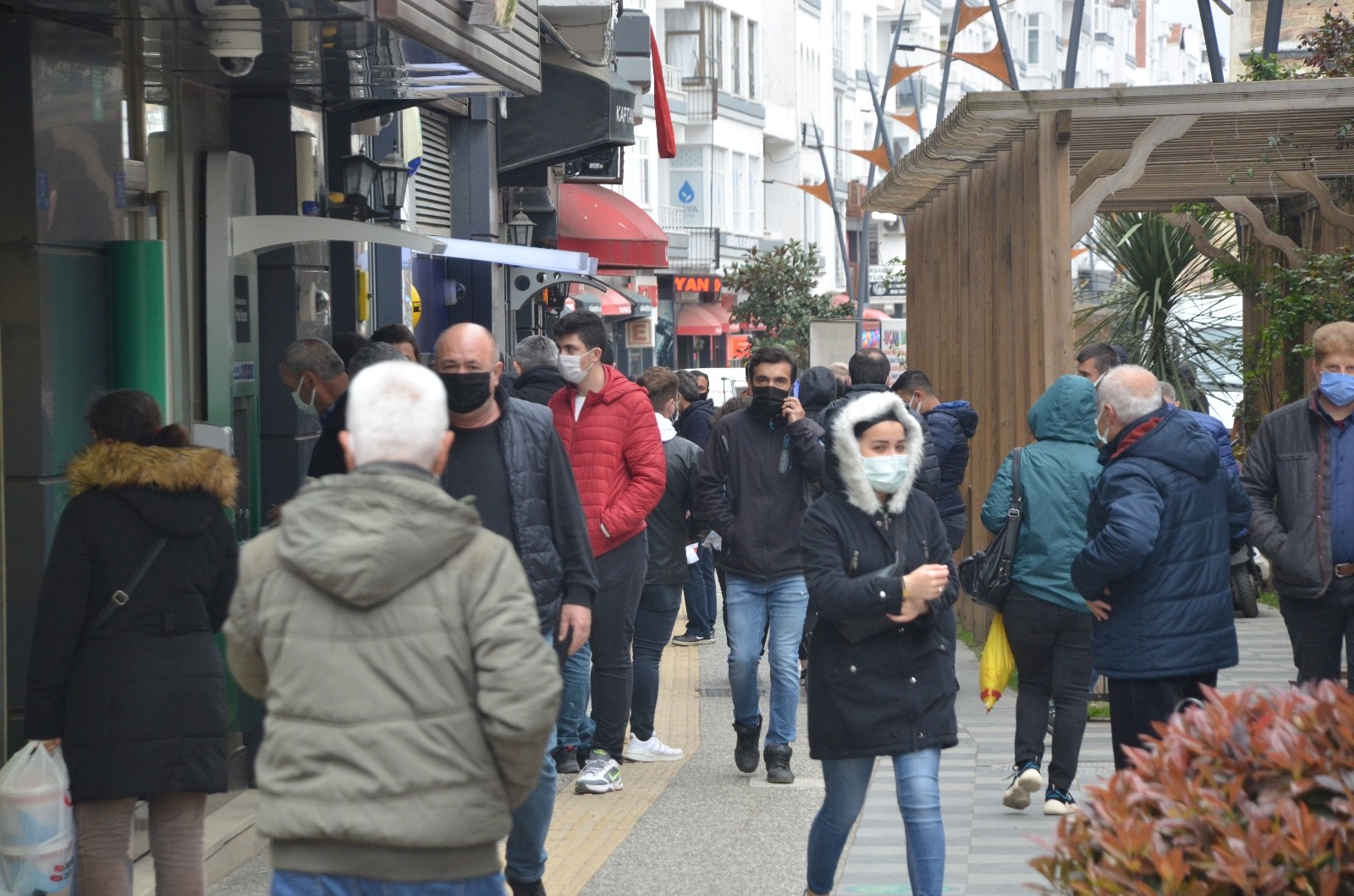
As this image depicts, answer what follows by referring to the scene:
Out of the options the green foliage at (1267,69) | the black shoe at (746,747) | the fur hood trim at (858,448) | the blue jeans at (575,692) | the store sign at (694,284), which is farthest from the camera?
the store sign at (694,284)

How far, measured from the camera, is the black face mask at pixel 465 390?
18.1ft

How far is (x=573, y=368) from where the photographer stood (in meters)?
7.50

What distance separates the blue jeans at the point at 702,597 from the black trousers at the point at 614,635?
499 centimetres

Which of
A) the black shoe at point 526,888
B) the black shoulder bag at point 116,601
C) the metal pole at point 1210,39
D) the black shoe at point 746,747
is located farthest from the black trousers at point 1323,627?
the metal pole at point 1210,39

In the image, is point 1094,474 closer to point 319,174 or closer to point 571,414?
point 571,414

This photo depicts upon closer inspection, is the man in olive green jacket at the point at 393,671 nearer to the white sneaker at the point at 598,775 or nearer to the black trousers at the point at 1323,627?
the black trousers at the point at 1323,627

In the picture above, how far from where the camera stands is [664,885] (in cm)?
655

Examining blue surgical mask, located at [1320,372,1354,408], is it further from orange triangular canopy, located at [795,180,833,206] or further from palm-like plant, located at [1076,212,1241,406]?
orange triangular canopy, located at [795,180,833,206]

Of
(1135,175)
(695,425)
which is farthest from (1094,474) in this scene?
(695,425)

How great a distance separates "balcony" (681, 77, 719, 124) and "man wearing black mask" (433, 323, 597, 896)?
44.8 m

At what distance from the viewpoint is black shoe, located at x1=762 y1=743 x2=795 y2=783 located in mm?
8242

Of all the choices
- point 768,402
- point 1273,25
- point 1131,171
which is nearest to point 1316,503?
point 768,402

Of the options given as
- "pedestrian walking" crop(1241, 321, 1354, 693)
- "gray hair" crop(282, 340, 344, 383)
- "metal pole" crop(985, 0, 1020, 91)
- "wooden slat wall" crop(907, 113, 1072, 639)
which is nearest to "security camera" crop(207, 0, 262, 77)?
"gray hair" crop(282, 340, 344, 383)

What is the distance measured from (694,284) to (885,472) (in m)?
45.7
